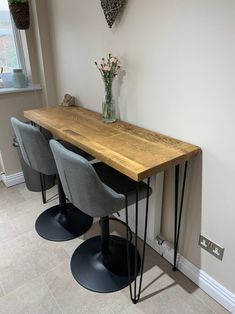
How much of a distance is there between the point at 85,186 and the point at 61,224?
1038mm

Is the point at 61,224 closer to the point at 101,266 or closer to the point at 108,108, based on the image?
the point at 101,266

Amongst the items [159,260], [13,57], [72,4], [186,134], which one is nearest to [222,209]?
[186,134]

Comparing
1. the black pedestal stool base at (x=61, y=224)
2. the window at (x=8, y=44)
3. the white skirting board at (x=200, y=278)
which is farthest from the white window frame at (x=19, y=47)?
the white skirting board at (x=200, y=278)

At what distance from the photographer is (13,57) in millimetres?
2590

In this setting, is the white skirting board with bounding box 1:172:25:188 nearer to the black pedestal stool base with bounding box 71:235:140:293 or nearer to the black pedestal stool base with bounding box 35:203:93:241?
the black pedestal stool base with bounding box 35:203:93:241

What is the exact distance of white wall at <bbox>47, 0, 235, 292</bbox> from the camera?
1156mm

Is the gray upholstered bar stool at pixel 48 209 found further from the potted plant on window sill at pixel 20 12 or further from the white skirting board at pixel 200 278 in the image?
the potted plant on window sill at pixel 20 12

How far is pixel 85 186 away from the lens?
1199 millimetres

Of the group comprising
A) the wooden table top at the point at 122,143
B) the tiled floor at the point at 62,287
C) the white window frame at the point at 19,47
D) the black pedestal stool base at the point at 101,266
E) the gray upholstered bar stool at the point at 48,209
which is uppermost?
the white window frame at the point at 19,47

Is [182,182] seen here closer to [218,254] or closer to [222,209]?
[222,209]

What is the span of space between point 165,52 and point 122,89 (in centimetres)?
45

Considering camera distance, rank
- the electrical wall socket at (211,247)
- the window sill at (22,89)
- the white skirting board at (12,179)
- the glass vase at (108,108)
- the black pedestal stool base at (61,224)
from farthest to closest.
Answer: the white skirting board at (12,179)
the window sill at (22,89)
the black pedestal stool base at (61,224)
the glass vase at (108,108)
the electrical wall socket at (211,247)

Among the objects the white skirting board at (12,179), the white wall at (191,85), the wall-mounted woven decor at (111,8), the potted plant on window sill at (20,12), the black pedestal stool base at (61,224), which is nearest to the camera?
the white wall at (191,85)

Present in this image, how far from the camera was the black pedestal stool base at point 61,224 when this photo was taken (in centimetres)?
199
